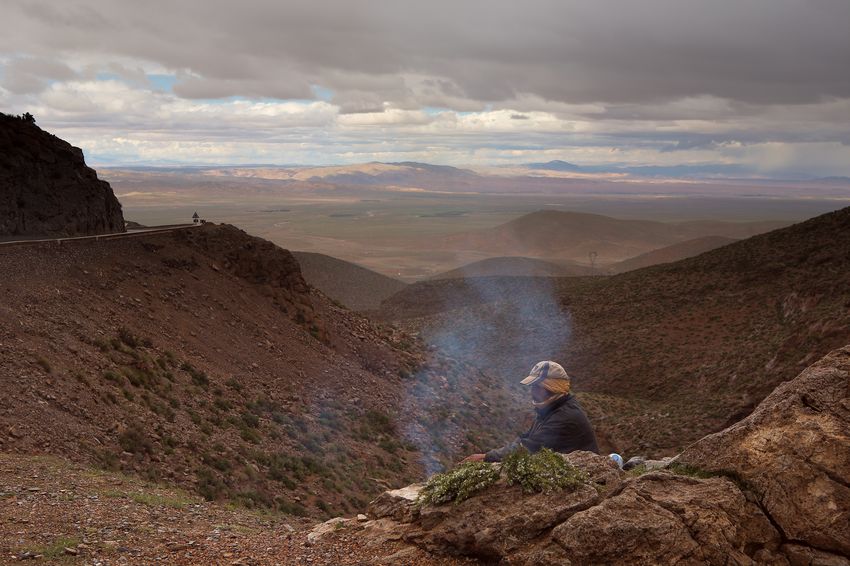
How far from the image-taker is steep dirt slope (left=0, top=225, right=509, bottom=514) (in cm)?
1238

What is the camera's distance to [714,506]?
4.93 metres

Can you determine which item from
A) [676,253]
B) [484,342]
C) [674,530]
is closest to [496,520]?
[674,530]

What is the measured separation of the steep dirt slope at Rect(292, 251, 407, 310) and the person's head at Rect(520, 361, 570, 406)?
5731 cm

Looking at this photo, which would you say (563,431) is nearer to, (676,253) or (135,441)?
(135,441)

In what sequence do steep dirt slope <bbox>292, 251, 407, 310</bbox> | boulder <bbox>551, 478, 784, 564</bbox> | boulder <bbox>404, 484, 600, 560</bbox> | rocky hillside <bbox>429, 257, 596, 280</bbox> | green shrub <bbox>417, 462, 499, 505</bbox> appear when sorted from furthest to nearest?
rocky hillside <bbox>429, 257, 596, 280</bbox>
steep dirt slope <bbox>292, 251, 407, 310</bbox>
green shrub <bbox>417, 462, 499, 505</bbox>
boulder <bbox>404, 484, 600, 560</bbox>
boulder <bbox>551, 478, 784, 564</bbox>

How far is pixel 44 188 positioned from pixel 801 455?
22217 millimetres

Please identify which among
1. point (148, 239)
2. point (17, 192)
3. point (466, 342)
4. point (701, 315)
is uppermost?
point (17, 192)

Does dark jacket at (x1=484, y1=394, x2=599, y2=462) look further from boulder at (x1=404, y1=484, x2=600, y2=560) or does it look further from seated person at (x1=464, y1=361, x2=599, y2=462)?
boulder at (x1=404, y1=484, x2=600, y2=560)

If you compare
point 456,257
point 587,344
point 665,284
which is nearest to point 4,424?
point 587,344

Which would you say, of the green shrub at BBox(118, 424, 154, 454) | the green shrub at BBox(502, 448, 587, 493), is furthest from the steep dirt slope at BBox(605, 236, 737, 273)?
the green shrub at BBox(502, 448, 587, 493)

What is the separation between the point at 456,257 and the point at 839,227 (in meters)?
95.2

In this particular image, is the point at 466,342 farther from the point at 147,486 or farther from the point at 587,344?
the point at 147,486

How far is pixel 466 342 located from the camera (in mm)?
40719

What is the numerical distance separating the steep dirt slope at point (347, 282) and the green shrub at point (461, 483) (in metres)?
57.8
